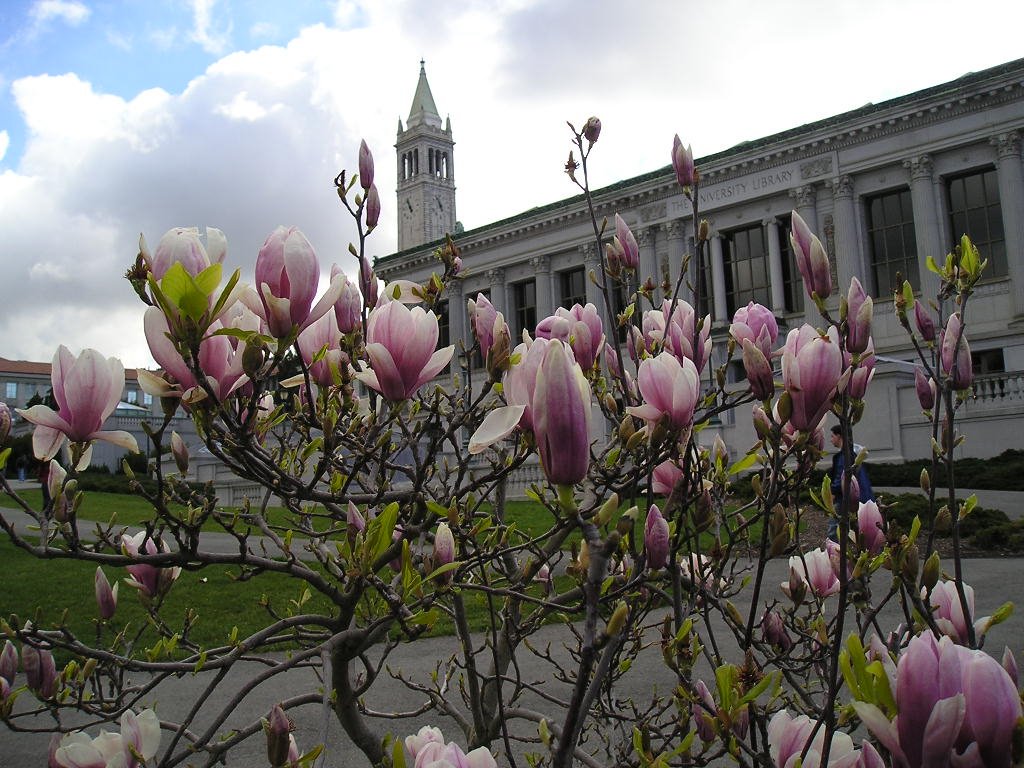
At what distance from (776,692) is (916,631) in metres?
0.49

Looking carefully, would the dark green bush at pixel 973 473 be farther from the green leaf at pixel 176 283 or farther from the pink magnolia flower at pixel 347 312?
the green leaf at pixel 176 283

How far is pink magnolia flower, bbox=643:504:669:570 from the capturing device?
149 centimetres

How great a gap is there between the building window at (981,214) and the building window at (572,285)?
1571cm

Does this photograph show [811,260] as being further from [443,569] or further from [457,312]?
[457,312]

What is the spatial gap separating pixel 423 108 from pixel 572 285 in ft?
143

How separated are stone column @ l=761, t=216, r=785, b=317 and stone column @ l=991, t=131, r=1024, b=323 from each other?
7699mm

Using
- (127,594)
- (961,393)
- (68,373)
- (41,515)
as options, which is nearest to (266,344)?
(68,373)

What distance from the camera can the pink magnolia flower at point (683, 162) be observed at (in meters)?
2.35

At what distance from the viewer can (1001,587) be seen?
8.38 metres

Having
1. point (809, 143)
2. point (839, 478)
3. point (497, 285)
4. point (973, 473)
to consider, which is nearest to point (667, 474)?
point (839, 478)

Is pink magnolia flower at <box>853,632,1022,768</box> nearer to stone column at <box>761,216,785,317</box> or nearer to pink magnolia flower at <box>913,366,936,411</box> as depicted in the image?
pink magnolia flower at <box>913,366,936,411</box>

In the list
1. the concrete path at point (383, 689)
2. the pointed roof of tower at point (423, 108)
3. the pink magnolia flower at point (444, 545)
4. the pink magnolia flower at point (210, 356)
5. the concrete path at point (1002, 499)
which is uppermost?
the pointed roof of tower at point (423, 108)

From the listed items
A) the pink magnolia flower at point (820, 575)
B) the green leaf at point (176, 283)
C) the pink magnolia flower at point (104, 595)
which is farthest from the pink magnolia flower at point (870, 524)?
the pink magnolia flower at point (104, 595)

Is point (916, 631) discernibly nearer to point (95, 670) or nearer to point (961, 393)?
point (961, 393)
